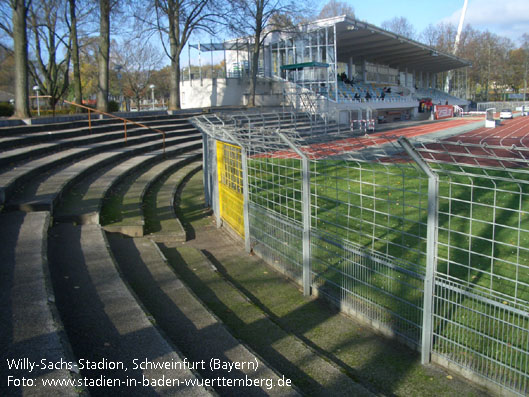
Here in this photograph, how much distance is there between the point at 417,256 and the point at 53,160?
9.24m

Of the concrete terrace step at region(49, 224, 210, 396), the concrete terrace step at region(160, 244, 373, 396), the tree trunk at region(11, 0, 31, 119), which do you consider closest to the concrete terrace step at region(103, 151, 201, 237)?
the concrete terrace step at region(160, 244, 373, 396)

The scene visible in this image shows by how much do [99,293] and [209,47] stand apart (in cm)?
3843

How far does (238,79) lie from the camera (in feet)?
125

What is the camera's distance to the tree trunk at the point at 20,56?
1597cm

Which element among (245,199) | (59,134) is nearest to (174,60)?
(59,134)

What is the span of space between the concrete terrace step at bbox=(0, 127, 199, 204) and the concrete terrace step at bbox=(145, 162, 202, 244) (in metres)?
2.53

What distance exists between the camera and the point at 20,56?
16.1 meters


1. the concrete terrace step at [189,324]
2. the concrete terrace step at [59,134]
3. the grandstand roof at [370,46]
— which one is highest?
the grandstand roof at [370,46]

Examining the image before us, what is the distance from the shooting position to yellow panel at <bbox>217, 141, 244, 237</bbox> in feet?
27.2

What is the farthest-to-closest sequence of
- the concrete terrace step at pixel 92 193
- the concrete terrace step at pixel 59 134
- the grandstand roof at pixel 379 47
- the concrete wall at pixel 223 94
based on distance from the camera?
1. the concrete wall at pixel 223 94
2. the grandstand roof at pixel 379 47
3. the concrete terrace step at pixel 59 134
4. the concrete terrace step at pixel 92 193

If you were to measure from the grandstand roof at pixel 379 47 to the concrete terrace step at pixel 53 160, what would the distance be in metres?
22.7

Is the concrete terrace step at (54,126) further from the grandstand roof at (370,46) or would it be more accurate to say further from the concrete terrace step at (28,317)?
the grandstand roof at (370,46)

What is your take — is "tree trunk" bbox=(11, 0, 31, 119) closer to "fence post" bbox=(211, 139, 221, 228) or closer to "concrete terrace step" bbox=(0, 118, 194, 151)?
"concrete terrace step" bbox=(0, 118, 194, 151)

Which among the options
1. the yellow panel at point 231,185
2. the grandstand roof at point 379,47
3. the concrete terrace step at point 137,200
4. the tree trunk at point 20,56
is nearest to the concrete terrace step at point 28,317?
the concrete terrace step at point 137,200
